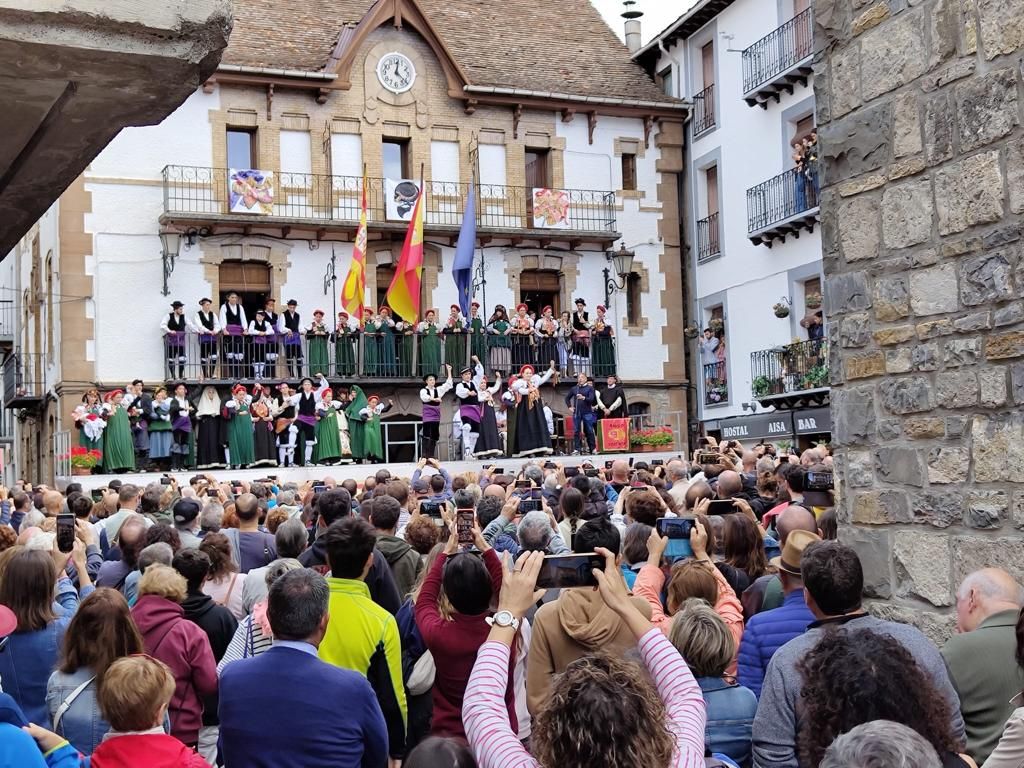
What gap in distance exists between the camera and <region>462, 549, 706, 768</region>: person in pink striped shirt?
2363 mm

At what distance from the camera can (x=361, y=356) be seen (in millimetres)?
25516

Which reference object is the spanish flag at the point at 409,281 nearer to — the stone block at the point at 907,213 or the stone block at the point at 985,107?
the stone block at the point at 907,213

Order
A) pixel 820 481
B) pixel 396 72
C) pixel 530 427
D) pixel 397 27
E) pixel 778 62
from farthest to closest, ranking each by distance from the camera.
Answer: pixel 396 72, pixel 397 27, pixel 778 62, pixel 530 427, pixel 820 481

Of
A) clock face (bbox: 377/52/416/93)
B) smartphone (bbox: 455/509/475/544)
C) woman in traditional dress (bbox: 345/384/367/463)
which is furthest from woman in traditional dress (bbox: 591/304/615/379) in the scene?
smartphone (bbox: 455/509/475/544)

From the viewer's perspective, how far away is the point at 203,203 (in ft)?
82.0

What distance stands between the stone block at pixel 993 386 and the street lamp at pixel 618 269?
21.7 m

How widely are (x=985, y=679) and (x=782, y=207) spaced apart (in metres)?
22.4

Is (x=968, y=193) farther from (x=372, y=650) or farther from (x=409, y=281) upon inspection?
(x=409, y=281)

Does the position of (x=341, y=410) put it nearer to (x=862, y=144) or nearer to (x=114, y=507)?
(x=114, y=507)

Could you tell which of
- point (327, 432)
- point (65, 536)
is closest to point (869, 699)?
point (65, 536)

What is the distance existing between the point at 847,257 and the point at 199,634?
393 cm

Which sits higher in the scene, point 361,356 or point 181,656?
point 361,356

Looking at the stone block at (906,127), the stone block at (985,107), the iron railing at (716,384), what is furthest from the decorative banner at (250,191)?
the stone block at (985,107)

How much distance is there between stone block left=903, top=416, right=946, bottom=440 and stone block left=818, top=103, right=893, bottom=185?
1.36 metres
